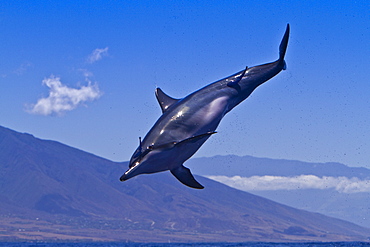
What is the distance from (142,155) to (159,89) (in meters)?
2.48

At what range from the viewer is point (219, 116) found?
7777 mm

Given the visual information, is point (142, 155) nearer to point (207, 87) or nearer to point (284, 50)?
point (207, 87)

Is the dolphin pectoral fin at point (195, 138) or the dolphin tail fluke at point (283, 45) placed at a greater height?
the dolphin tail fluke at point (283, 45)

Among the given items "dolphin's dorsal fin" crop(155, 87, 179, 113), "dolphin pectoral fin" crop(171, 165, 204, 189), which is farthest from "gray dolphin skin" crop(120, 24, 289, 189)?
"dolphin's dorsal fin" crop(155, 87, 179, 113)

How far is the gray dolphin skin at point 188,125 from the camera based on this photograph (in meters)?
7.29

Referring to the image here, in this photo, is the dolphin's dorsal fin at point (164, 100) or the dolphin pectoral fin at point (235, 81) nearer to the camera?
the dolphin pectoral fin at point (235, 81)

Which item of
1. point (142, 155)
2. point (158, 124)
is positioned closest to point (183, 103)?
point (158, 124)

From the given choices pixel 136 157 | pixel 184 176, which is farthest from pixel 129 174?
pixel 184 176

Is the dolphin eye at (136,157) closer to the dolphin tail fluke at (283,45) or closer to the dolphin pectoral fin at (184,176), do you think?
the dolphin pectoral fin at (184,176)

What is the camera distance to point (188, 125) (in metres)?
7.48

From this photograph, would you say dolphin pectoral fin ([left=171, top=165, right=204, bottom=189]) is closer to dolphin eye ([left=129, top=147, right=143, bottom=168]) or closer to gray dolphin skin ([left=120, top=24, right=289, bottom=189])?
gray dolphin skin ([left=120, top=24, right=289, bottom=189])

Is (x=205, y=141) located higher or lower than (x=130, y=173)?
higher

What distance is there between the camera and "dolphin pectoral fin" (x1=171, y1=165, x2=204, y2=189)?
8.24 meters

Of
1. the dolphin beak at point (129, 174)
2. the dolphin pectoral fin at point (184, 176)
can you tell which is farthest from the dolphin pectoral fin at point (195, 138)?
the dolphin pectoral fin at point (184, 176)
